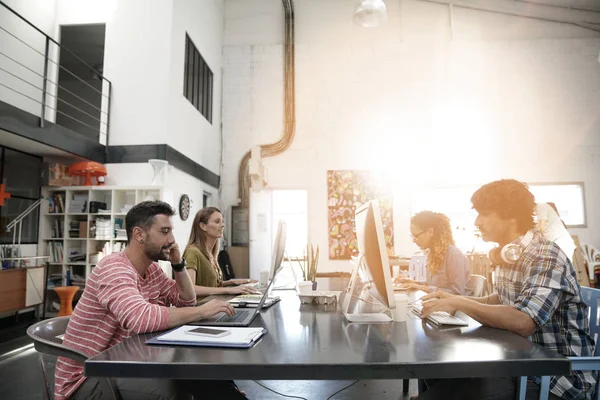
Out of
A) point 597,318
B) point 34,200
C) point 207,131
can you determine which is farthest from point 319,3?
point 597,318

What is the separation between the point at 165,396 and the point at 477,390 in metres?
0.98

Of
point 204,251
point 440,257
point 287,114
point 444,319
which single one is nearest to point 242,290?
point 204,251

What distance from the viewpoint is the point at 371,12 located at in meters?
5.13

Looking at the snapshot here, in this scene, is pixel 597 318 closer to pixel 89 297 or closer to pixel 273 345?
pixel 273 345

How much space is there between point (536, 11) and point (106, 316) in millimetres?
8806

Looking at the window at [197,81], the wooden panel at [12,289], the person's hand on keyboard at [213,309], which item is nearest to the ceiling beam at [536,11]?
the window at [197,81]

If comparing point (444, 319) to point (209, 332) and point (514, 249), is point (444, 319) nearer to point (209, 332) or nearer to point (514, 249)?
point (514, 249)

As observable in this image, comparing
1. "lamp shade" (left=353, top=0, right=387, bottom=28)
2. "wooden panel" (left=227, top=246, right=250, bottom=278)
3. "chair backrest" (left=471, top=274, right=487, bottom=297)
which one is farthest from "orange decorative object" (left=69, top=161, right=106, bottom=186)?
"chair backrest" (left=471, top=274, right=487, bottom=297)

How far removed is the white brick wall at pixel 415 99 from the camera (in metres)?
7.00

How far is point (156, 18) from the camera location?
5438 mm

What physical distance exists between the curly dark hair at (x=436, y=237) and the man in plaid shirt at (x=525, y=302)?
40.6 inches

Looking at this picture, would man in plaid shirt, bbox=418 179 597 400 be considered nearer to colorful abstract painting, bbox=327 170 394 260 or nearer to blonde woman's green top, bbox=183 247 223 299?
blonde woman's green top, bbox=183 247 223 299

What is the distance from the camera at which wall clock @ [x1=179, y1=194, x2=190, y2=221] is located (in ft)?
18.2

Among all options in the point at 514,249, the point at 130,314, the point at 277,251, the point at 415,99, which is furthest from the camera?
the point at 415,99
